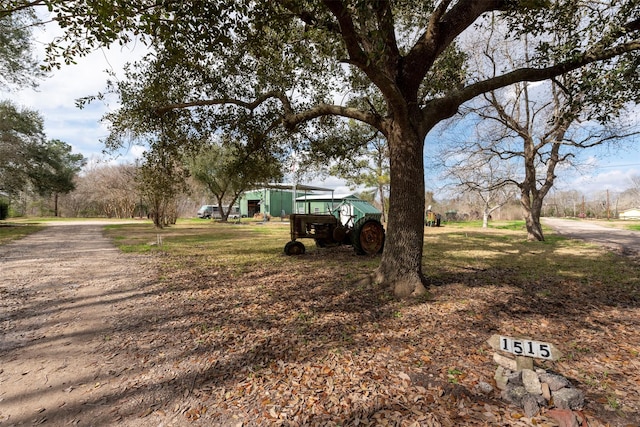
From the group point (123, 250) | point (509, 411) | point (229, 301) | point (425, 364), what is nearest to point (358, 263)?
point (229, 301)

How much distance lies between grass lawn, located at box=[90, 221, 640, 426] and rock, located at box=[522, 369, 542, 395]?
0.24m

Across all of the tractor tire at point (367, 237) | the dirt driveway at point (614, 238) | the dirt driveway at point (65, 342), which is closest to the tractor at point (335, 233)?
the tractor tire at point (367, 237)

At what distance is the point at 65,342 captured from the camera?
3.62 m

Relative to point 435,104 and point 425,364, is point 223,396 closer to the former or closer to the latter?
point 425,364

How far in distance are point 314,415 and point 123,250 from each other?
1137 cm

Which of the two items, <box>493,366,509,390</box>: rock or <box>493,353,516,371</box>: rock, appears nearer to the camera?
<box>493,366,509,390</box>: rock

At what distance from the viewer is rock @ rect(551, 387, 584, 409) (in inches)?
90.0

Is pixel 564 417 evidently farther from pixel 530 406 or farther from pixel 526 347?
pixel 526 347

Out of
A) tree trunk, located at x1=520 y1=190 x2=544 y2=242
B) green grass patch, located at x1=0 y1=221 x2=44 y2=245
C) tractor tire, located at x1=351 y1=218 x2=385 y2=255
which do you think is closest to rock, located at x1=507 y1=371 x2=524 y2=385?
tractor tire, located at x1=351 y1=218 x2=385 y2=255

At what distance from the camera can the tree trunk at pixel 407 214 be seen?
5277 millimetres

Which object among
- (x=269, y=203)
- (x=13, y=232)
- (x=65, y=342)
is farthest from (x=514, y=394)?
(x=269, y=203)

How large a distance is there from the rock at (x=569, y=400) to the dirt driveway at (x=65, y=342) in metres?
3.21

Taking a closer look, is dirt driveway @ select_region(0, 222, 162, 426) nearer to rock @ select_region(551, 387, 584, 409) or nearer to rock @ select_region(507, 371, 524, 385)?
rock @ select_region(507, 371, 524, 385)

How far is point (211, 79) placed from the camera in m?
7.14
